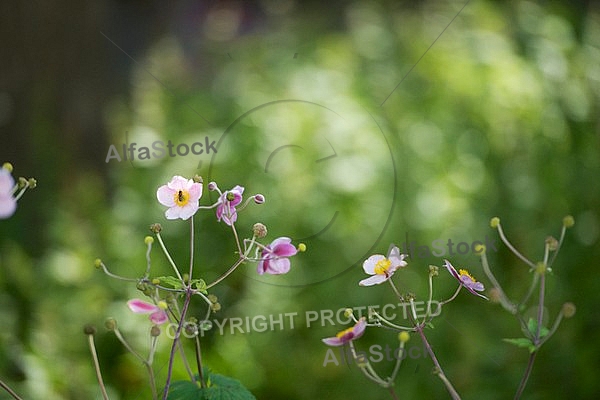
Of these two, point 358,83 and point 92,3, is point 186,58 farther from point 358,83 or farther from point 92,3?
point 358,83

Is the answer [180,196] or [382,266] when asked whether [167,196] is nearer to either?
[180,196]

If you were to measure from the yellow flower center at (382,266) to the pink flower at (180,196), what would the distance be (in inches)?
5.2

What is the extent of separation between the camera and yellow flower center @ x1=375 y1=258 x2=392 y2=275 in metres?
0.49

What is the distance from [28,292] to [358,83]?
0.77 meters

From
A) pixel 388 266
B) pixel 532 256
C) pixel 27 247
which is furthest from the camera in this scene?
pixel 27 247

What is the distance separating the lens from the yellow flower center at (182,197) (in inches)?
19.2

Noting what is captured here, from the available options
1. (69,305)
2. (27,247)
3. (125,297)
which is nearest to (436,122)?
(125,297)

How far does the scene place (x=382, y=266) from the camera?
50cm

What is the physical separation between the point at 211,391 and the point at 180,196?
14 cm

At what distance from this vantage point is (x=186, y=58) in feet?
5.24

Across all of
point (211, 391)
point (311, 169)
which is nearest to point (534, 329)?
point (211, 391)

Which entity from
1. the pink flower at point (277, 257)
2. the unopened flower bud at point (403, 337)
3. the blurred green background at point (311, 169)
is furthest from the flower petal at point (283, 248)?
the blurred green background at point (311, 169)

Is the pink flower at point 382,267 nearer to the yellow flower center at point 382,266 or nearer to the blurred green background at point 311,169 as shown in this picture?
the yellow flower center at point 382,266

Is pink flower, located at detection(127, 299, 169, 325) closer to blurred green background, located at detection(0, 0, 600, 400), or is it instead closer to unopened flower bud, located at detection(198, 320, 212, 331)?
unopened flower bud, located at detection(198, 320, 212, 331)
